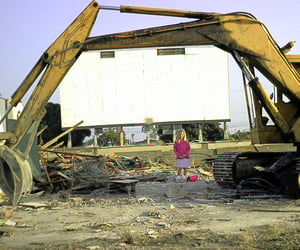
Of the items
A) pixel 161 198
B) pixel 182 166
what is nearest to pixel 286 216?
pixel 161 198

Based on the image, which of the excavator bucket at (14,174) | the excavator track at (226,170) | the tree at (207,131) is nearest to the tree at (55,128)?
the tree at (207,131)

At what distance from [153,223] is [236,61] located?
13.7 feet

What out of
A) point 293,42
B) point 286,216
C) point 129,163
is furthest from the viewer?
point 129,163

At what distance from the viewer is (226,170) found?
35.5 feet

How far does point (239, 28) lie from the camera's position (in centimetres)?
877

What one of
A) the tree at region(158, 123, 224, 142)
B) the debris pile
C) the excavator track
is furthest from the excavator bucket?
the tree at region(158, 123, 224, 142)

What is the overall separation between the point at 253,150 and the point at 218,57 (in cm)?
3226

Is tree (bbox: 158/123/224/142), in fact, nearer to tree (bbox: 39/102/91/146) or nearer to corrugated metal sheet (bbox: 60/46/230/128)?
corrugated metal sheet (bbox: 60/46/230/128)

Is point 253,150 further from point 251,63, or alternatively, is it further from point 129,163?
point 129,163

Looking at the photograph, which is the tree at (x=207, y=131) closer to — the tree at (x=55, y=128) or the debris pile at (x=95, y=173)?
the tree at (x=55, y=128)

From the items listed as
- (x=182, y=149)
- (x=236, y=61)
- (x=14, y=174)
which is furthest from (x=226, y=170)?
(x=14, y=174)

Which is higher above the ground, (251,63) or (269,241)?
(251,63)

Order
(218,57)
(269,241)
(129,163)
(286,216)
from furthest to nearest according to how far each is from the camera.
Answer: (218,57) → (129,163) → (286,216) → (269,241)

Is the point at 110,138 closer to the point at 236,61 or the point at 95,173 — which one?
the point at 95,173
